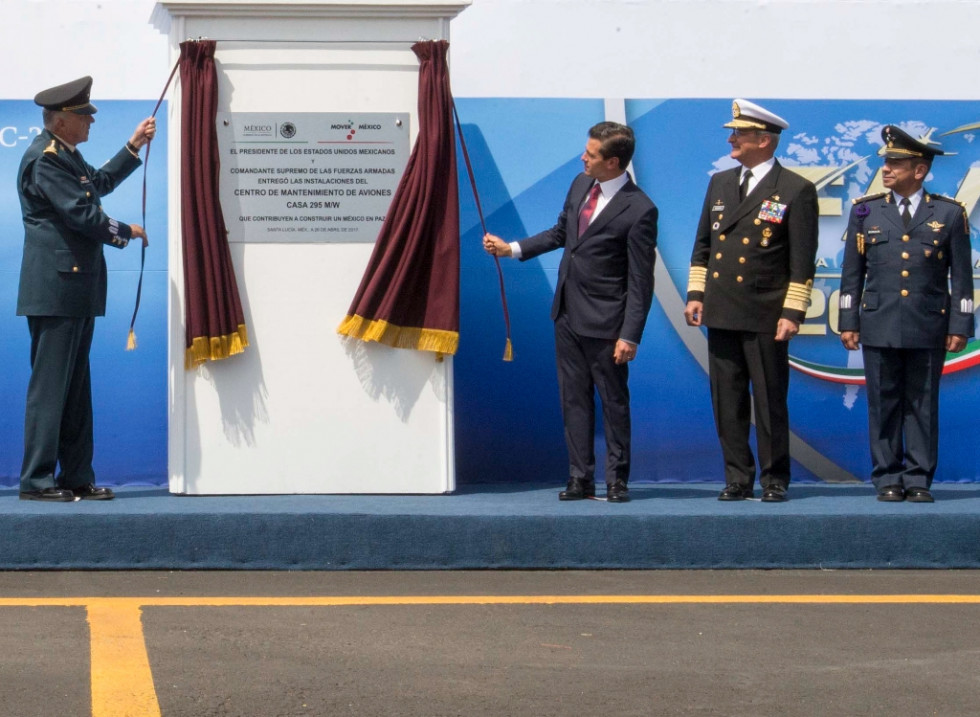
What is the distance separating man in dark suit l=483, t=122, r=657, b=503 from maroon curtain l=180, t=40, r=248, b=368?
1.14 m

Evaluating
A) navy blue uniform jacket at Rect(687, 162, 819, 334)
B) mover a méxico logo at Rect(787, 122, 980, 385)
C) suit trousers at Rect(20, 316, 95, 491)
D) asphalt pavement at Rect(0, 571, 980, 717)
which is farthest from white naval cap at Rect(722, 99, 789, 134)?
suit trousers at Rect(20, 316, 95, 491)

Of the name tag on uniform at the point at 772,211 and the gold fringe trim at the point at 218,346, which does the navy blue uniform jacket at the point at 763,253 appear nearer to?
the name tag on uniform at the point at 772,211

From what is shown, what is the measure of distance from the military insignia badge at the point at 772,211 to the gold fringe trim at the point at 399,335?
54.6 inches

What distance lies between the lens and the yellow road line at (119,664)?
395cm

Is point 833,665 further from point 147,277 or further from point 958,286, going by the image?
point 147,277

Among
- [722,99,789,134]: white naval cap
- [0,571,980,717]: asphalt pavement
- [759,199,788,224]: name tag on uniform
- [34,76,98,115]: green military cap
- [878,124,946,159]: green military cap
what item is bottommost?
[0,571,980,717]: asphalt pavement

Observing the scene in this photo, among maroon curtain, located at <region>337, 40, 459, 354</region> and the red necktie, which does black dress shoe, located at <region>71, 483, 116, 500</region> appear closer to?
maroon curtain, located at <region>337, 40, 459, 354</region>

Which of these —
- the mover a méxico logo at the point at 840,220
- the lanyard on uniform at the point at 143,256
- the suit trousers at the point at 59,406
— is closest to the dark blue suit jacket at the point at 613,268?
the mover a méxico logo at the point at 840,220

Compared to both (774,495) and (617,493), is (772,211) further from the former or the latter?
(617,493)

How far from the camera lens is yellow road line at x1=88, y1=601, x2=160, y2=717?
3.95 m

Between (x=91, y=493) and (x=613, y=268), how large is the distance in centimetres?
239

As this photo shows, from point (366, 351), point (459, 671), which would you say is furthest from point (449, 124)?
point (459, 671)

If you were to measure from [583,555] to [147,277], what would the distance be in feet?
8.30

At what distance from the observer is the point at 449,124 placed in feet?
21.4
